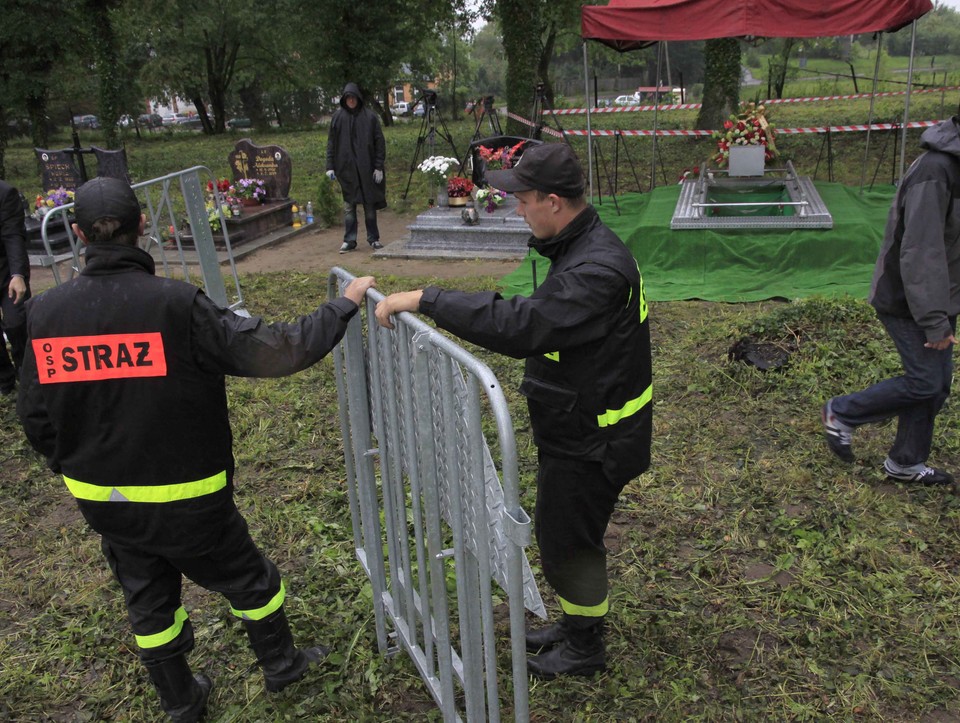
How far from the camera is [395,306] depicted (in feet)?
7.32

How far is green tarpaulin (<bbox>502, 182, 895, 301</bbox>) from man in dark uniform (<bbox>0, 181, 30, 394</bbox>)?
425 cm

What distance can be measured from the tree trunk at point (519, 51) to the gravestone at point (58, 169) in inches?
304

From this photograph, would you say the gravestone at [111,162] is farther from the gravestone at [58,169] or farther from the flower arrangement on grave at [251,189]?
the flower arrangement on grave at [251,189]

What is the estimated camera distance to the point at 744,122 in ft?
34.3

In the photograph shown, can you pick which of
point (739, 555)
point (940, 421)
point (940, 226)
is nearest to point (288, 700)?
point (739, 555)

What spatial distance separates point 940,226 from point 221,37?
35120mm

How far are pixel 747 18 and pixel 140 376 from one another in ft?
28.1

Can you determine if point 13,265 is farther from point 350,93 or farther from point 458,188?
point 458,188

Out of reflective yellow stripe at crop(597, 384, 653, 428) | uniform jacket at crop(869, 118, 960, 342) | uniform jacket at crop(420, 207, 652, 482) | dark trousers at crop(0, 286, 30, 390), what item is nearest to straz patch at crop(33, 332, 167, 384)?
uniform jacket at crop(420, 207, 652, 482)

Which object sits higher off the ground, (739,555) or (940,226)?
(940,226)

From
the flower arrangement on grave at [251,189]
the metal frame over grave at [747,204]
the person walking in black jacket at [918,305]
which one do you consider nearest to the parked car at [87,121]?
the flower arrangement on grave at [251,189]

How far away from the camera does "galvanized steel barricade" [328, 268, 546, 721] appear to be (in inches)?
71.2

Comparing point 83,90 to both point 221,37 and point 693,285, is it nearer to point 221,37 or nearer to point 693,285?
point 221,37

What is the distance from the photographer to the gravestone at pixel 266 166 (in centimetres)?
1195
